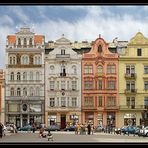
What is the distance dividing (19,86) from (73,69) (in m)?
6.02

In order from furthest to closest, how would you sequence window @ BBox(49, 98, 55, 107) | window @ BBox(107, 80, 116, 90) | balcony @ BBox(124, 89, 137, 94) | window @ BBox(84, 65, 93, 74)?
1. window @ BBox(84, 65, 93, 74)
2. window @ BBox(107, 80, 116, 90)
3. window @ BBox(49, 98, 55, 107)
4. balcony @ BBox(124, 89, 137, 94)

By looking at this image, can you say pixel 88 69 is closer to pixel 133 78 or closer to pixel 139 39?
pixel 133 78

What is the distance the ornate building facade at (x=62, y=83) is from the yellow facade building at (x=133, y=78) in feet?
15.1

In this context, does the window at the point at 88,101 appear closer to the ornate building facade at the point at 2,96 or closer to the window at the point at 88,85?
the window at the point at 88,85

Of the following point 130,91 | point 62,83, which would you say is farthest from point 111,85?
point 62,83

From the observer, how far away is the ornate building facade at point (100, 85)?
4850 centimetres

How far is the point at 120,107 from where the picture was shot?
48.4 m

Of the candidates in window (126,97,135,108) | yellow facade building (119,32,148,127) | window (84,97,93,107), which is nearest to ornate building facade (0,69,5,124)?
window (84,97,93,107)

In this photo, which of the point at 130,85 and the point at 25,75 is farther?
the point at 25,75

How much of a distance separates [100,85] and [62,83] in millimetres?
4070

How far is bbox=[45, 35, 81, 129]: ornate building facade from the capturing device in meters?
48.8

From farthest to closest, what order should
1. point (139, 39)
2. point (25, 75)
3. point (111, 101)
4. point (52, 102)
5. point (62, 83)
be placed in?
1. point (62, 83)
2. point (25, 75)
3. point (52, 102)
4. point (111, 101)
5. point (139, 39)

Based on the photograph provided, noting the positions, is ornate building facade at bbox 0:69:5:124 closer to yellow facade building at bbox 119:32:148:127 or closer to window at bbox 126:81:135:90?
yellow facade building at bbox 119:32:148:127

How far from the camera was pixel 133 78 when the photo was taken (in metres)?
48.9
